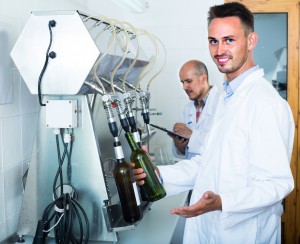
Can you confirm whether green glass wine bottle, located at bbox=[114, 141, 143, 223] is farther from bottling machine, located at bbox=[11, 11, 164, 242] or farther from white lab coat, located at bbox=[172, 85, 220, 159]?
white lab coat, located at bbox=[172, 85, 220, 159]

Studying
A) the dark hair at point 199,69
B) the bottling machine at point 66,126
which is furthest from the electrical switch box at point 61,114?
the dark hair at point 199,69

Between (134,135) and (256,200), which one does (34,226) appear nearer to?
(134,135)

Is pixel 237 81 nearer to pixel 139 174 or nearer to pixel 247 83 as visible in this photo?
pixel 247 83

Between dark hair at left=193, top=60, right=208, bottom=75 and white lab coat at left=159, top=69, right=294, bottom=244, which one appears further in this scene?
dark hair at left=193, top=60, right=208, bottom=75

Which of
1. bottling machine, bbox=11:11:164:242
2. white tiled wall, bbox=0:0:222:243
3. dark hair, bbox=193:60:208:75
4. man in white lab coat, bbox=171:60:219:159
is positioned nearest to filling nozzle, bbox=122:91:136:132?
bottling machine, bbox=11:11:164:242

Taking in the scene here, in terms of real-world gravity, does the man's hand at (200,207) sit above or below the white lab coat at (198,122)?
below

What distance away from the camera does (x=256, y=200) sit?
3.96 feet

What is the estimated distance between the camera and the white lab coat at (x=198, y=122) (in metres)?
2.40

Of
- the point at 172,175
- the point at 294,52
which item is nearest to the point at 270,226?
the point at 172,175

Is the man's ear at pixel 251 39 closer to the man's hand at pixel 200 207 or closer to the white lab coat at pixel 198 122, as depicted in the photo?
the man's hand at pixel 200 207

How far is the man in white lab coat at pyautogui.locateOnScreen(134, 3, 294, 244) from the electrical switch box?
0.30m

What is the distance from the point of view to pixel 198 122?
2.75 metres

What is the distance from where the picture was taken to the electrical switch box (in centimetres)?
131

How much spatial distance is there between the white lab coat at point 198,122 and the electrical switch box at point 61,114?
1.07m
